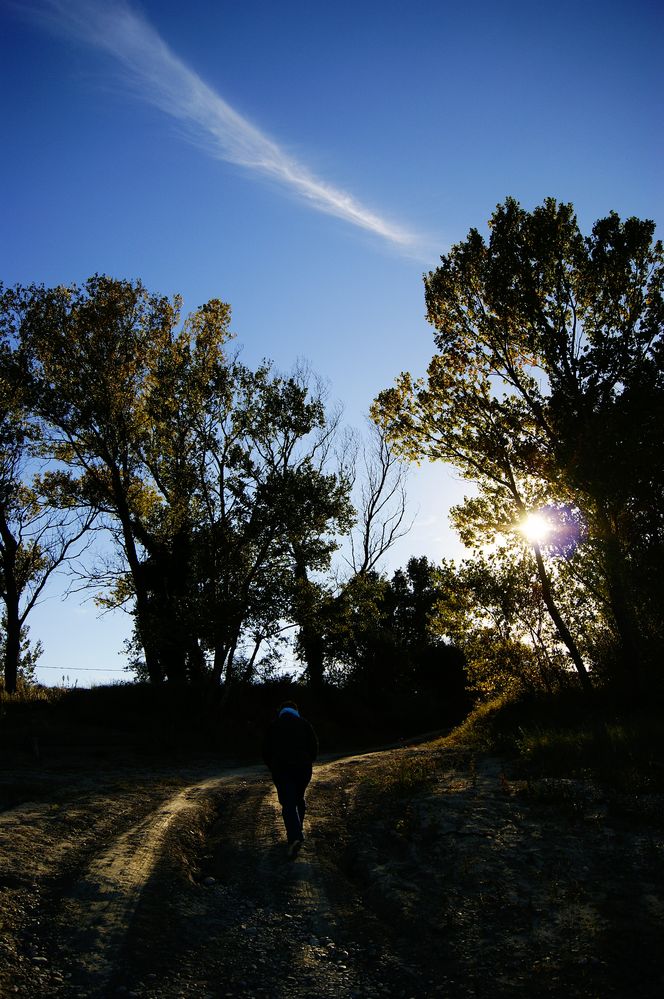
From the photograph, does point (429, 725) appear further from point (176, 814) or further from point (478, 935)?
point (478, 935)

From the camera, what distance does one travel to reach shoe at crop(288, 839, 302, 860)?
8.32 m

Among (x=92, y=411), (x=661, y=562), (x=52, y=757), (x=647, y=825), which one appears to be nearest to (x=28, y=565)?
(x=92, y=411)

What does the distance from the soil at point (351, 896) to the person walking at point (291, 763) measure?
1.17ft

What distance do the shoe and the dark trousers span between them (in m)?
0.05


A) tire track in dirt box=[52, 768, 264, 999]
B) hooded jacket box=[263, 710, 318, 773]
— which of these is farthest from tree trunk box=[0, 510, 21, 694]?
hooded jacket box=[263, 710, 318, 773]

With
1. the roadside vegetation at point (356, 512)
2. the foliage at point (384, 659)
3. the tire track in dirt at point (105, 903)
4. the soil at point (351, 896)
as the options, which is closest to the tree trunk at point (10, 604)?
the roadside vegetation at point (356, 512)

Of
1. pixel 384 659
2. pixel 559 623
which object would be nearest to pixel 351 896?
pixel 559 623

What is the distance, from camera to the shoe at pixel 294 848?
328 inches

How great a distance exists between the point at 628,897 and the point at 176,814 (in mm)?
7376

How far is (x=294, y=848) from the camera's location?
857cm

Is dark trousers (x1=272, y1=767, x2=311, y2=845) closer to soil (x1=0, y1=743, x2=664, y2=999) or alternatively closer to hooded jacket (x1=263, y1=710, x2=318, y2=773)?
hooded jacket (x1=263, y1=710, x2=318, y2=773)

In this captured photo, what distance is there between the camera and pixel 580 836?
7965 millimetres

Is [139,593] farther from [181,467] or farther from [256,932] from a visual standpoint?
[256,932]

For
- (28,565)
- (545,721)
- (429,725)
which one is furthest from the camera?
(429,725)
